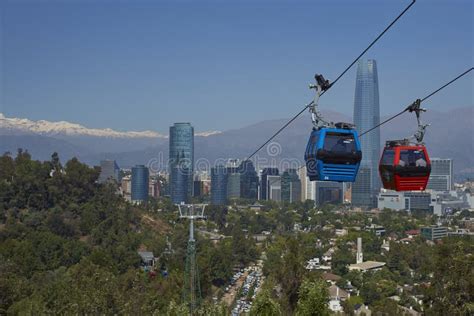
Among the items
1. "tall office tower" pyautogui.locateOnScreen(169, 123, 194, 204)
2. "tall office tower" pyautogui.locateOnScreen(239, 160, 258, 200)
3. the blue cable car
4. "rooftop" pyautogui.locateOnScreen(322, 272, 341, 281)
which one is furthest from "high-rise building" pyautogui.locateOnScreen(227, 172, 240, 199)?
the blue cable car

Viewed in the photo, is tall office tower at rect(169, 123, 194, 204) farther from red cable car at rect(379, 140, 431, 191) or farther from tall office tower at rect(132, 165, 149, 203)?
red cable car at rect(379, 140, 431, 191)

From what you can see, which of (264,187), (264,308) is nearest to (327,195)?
(264,187)

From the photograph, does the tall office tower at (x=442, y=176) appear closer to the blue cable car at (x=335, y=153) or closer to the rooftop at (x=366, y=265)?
the rooftop at (x=366, y=265)

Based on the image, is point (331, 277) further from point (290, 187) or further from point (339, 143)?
point (290, 187)

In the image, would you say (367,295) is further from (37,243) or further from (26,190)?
(26,190)

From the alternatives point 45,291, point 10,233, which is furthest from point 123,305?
point 10,233

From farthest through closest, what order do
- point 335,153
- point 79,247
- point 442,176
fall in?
point 442,176
point 79,247
point 335,153

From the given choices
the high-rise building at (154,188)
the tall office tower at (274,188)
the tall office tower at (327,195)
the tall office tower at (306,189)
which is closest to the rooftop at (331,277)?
the tall office tower at (327,195)
